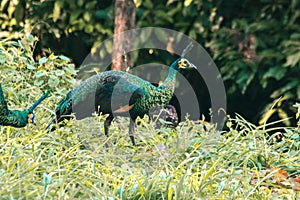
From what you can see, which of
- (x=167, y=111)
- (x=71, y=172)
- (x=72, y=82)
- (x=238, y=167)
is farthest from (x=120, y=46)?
(x=71, y=172)

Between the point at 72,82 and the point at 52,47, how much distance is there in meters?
2.69

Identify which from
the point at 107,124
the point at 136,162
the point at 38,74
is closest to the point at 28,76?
the point at 38,74

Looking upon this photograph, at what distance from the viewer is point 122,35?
648 centimetres

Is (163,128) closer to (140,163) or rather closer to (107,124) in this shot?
(107,124)

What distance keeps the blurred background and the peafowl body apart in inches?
113

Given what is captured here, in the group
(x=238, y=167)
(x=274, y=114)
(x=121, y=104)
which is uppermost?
(x=121, y=104)

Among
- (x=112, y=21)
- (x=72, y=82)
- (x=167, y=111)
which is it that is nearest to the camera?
(x=167, y=111)

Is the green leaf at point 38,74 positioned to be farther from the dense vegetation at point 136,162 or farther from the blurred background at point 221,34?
the blurred background at point 221,34

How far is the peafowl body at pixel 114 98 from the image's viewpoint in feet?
14.9

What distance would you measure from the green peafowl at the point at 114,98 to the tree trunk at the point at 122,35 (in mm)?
1639

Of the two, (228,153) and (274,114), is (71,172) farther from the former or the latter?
(274,114)

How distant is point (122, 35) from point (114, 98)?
79.4 inches

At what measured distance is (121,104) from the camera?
14.9ft

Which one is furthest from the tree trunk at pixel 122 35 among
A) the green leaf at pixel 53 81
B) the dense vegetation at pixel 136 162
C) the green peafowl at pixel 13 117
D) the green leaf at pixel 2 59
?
the green peafowl at pixel 13 117
